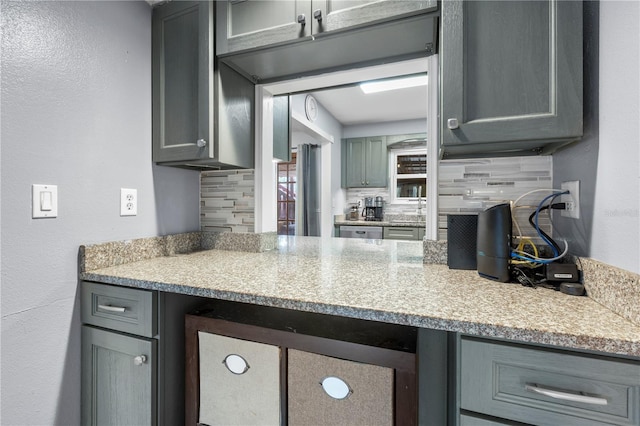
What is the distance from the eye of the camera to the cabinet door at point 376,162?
4.57m

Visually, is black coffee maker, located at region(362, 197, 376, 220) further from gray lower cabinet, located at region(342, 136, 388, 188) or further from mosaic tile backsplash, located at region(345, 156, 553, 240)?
mosaic tile backsplash, located at region(345, 156, 553, 240)

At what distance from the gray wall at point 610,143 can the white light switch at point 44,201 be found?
180cm

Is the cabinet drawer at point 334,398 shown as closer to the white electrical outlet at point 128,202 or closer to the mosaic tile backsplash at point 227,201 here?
the mosaic tile backsplash at point 227,201

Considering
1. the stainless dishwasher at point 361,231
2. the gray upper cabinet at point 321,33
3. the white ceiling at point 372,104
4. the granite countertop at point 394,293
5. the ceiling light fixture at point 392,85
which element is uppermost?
the white ceiling at point 372,104

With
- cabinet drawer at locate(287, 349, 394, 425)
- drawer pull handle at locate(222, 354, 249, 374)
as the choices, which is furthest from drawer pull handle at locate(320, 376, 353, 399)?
drawer pull handle at locate(222, 354, 249, 374)

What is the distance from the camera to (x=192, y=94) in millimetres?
1425

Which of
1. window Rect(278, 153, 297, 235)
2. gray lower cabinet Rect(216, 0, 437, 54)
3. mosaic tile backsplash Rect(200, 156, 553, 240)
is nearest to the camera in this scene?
gray lower cabinet Rect(216, 0, 437, 54)

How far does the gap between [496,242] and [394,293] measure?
0.44 meters

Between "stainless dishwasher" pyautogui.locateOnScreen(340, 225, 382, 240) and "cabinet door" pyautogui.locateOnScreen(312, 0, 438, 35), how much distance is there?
10.0ft

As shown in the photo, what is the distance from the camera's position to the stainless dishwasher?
401cm

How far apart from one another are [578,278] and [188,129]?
5.42 feet

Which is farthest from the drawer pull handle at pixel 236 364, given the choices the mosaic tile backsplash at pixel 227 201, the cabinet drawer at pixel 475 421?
Result: the mosaic tile backsplash at pixel 227 201

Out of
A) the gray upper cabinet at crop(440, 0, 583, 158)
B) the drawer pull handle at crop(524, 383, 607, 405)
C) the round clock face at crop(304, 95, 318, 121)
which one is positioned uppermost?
the round clock face at crop(304, 95, 318, 121)

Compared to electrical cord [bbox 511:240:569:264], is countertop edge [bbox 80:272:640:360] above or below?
below
